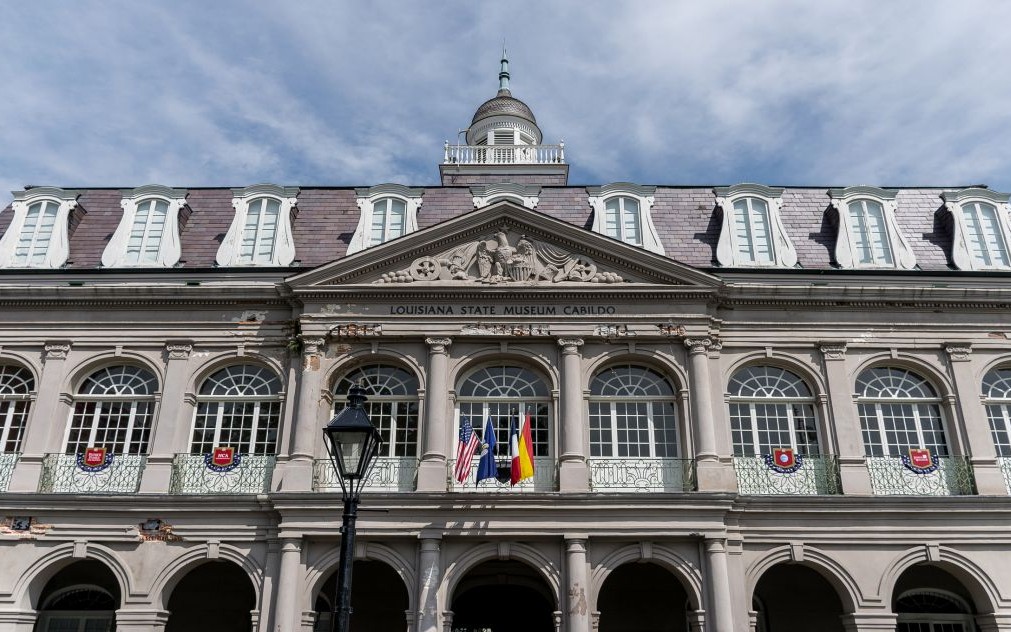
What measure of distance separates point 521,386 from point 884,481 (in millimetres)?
8318

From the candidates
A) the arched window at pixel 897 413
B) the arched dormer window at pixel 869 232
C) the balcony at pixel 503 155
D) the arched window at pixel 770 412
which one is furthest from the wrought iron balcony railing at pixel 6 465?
the arched dormer window at pixel 869 232

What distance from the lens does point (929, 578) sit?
62.4 ft

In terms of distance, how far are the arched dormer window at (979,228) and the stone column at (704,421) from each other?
23.6 ft

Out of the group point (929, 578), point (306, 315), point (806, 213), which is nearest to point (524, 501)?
point (306, 315)

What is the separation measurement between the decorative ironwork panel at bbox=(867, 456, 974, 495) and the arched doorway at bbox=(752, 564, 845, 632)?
8.80 feet

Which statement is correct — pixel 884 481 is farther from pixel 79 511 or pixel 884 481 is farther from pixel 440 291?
pixel 79 511

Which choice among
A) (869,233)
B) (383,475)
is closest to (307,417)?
(383,475)

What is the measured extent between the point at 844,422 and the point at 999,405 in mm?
3904

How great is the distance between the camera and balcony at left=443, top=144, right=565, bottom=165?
112ft

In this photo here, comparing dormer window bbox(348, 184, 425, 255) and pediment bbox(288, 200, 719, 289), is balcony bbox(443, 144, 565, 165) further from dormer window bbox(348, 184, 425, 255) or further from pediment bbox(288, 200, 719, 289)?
pediment bbox(288, 200, 719, 289)

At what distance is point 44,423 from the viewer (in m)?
19.1

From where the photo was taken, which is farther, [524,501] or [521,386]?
[521,386]

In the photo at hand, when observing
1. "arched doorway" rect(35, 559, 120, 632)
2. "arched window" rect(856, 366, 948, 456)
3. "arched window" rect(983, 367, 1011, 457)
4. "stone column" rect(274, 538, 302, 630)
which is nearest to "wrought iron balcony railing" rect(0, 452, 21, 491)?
"arched doorway" rect(35, 559, 120, 632)

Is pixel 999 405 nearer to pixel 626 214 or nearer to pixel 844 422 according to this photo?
pixel 844 422
